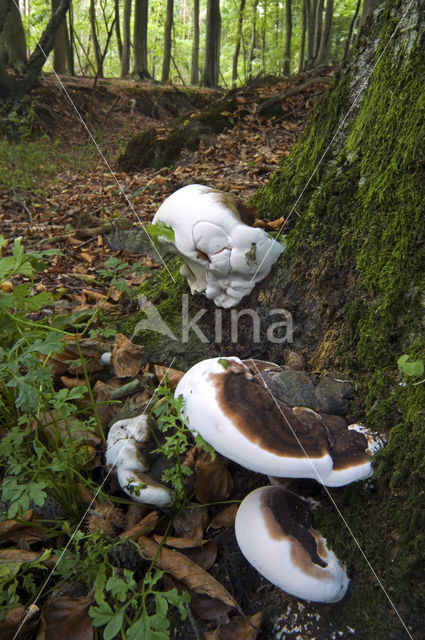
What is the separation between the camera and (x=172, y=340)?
2.75 m

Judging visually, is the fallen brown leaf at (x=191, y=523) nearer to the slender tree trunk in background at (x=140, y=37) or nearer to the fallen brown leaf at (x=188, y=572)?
the fallen brown leaf at (x=188, y=572)

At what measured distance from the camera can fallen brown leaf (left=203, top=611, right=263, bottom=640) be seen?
1.58m

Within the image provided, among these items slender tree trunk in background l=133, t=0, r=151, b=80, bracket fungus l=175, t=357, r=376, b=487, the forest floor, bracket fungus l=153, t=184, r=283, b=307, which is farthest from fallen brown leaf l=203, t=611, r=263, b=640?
slender tree trunk in background l=133, t=0, r=151, b=80

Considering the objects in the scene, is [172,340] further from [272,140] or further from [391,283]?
[272,140]

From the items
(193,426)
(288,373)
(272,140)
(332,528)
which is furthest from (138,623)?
(272,140)

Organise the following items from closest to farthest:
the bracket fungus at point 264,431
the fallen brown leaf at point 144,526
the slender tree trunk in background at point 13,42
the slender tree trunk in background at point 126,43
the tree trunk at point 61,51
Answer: the bracket fungus at point 264,431 < the fallen brown leaf at point 144,526 < the slender tree trunk in background at point 13,42 < the tree trunk at point 61,51 < the slender tree trunk in background at point 126,43

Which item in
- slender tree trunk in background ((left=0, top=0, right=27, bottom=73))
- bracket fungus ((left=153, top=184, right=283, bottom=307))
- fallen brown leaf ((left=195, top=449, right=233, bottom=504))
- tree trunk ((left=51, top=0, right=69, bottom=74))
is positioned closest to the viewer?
fallen brown leaf ((left=195, top=449, right=233, bottom=504))

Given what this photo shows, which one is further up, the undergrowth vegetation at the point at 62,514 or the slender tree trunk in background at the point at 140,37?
the slender tree trunk in background at the point at 140,37

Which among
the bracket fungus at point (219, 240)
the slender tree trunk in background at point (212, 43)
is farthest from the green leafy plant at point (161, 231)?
the slender tree trunk in background at point (212, 43)

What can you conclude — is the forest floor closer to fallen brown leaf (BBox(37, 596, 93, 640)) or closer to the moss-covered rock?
fallen brown leaf (BBox(37, 596, 93, 640))

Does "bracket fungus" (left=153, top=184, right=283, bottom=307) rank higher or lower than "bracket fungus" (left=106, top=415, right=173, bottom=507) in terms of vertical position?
higher

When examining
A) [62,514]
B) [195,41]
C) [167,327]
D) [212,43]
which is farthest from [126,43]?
[62,514]

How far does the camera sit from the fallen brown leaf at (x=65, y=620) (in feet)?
5.30

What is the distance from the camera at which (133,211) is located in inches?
193
